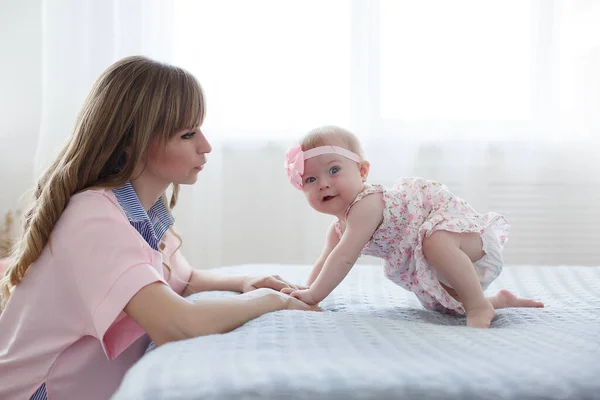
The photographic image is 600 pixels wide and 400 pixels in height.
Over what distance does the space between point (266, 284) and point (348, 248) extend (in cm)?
25

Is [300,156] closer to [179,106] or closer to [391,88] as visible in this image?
[179,106]

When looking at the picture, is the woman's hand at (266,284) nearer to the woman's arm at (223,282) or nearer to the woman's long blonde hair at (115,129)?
the woman's arm at (223,282)

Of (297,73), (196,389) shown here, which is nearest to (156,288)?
(196,389)

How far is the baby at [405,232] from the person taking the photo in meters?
1.40

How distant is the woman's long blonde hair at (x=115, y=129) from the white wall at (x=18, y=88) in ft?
6.62

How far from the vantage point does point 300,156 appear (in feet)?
5.05

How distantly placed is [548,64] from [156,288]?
8.13 ft

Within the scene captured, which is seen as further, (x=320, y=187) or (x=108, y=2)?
(x=108, y=2)

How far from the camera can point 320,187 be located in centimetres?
154

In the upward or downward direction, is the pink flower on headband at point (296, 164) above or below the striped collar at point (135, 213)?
above

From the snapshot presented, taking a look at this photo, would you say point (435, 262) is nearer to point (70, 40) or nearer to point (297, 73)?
point (297, 73)

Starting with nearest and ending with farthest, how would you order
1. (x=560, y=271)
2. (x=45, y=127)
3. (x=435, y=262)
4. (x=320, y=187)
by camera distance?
(x=435, y=262), (x=320, y=187), (x=560, y=271), (x=45, y=127)

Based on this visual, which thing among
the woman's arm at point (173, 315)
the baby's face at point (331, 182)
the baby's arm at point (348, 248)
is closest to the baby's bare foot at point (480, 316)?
the baby's arm at point (348, 248)

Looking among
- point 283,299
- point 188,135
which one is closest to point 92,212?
point 188,135
